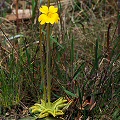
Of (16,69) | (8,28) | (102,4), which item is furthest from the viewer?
(102,4)

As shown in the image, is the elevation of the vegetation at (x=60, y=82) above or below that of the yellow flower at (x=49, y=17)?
below

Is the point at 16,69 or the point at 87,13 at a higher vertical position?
the point at 87,13

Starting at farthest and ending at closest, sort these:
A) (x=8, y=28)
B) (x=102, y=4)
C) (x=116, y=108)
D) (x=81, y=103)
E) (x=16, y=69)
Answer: (x=102, y=4) < (x=8, y=28) < (x=16, y=69) < (x=116, y=108) < (x=81, y=103)

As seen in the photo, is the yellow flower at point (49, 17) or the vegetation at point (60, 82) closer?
the yellow flower at point (49, 17)

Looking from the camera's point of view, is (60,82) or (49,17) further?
(60,82)

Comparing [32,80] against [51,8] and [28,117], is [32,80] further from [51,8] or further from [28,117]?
[51,8]

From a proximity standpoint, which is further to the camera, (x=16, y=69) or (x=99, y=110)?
(x=16, y=69)

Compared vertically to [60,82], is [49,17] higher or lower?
higher

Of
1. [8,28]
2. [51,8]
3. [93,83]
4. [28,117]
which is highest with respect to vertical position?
[51,8]

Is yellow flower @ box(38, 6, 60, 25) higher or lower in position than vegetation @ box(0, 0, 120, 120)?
higher

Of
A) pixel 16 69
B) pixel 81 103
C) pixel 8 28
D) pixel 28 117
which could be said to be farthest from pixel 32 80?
pixel 8 28

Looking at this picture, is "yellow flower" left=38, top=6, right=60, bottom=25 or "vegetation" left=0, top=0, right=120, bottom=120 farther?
"vegetation" left=0, top=0, right=120, bottom=120
